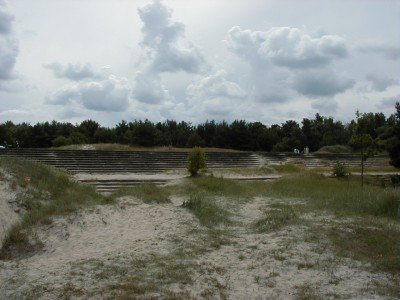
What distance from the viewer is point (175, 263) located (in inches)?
296

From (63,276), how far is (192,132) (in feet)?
156

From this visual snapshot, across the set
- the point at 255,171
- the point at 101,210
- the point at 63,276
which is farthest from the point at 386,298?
the point at 255,171

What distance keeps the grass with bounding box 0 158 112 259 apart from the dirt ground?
32 cm

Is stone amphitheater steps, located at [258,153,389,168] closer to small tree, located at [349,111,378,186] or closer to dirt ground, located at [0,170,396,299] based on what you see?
small tree, located at [349,111,378,186]

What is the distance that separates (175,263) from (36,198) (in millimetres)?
6123

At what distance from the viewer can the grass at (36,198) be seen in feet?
29.6

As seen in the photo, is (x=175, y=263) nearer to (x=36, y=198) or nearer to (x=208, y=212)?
(x=208, y=212)

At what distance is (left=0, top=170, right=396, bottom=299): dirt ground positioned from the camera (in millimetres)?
6312

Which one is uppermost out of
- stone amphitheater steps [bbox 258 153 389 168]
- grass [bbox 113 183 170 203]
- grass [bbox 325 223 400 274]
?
stone amphitheater steps [bbox 258 153 389 168]

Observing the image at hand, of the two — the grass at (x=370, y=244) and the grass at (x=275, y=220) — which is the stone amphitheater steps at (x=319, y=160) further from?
the grass at (x=370, y=244)

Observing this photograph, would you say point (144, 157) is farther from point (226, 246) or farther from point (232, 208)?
point (226, 246)

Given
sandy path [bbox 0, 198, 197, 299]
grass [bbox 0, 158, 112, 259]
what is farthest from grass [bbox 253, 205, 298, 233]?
grass [bbox 0, 158, 112, 259]

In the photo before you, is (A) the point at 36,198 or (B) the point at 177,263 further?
(A) the point at 36,198

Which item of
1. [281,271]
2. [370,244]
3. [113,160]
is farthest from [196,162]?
[281,271]
